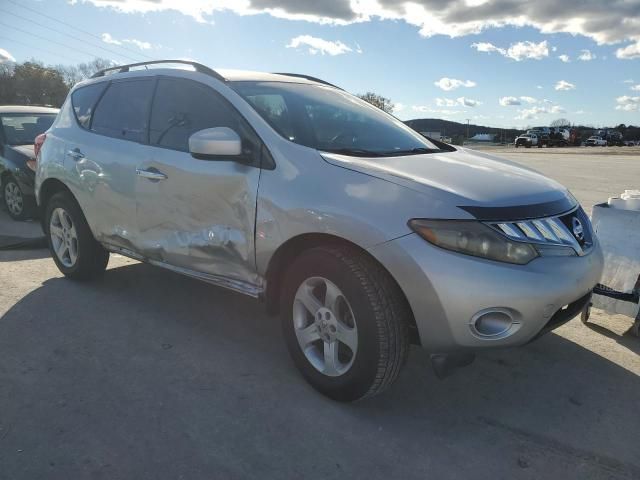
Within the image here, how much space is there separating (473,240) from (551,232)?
1.46ft

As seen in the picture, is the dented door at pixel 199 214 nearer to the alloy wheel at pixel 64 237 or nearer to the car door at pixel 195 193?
the car door at pixel 195 193

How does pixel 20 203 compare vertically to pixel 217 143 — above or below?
below

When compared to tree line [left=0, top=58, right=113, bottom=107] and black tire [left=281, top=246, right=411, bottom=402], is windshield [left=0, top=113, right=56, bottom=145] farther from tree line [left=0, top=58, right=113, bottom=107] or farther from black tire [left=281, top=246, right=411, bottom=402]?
tree line [left=0, top=58, right=113, bottom=107]

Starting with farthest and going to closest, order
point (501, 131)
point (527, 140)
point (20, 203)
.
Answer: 1. point (501, 131)
2. point (527, 140)
3. point (20, 203)

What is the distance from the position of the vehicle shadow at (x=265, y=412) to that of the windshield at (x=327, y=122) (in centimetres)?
132

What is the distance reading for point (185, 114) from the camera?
3375 millimetres

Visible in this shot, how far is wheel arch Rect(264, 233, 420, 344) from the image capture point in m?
2.43

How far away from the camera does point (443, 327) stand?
2.25 m

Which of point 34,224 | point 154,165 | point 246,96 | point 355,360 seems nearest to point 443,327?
point 355,360

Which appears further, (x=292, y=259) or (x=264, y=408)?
(x=292, y=259)

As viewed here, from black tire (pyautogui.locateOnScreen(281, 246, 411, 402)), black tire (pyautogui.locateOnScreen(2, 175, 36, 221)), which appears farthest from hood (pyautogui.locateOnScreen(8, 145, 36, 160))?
black tire (pyautogui.locateOnScreen(281, 246, 411, 402))

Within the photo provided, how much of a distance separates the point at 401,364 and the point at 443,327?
0.32m

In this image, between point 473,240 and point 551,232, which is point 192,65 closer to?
point 473,240

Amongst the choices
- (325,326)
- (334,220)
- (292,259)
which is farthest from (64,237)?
(334,220)
